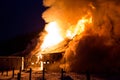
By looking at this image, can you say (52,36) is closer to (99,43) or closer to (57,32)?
(57,32)

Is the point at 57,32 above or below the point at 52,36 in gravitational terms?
above

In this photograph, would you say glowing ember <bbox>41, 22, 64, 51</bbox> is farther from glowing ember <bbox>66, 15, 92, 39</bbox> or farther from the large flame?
glowing ember <bbox>66, 15, 92, 39</bbox>

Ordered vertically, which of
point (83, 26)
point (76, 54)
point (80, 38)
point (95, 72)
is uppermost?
point (83, 26)

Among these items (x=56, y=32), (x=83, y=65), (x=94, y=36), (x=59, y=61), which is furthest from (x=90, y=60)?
(x=56, y=32)

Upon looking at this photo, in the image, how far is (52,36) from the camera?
57.1 m

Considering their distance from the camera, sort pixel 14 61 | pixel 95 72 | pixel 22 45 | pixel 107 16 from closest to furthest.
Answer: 1. pixel 95 72
2. pixel 107 16
3. pixel 14 61
4. pixel 22 45

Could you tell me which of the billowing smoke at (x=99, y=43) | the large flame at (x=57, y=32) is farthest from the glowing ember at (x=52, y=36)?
the billowing smoke at (x=99, y=43)

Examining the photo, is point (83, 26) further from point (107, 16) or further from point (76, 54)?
point (76, 54)

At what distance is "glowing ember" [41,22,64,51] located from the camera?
54469 millimetres

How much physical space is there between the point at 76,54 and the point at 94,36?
430cm

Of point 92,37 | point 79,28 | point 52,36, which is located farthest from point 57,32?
point 92,37

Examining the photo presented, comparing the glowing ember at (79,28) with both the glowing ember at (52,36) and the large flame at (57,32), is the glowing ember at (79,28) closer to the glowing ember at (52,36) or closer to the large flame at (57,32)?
the large flame at (57,32)

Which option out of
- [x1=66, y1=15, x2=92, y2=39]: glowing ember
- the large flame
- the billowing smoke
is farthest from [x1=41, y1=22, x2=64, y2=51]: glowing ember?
the billowing smoke

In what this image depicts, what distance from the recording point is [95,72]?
119ft
